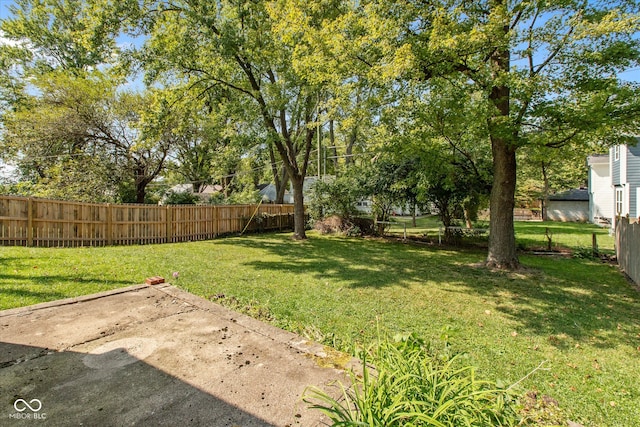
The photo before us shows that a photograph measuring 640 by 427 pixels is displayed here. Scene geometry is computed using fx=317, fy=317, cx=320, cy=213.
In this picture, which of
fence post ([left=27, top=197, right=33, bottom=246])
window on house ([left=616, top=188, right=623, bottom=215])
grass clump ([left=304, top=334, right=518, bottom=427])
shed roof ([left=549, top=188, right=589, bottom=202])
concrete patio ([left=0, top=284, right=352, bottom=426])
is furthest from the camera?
shed roof ([left=549, top=188, right=589, bottom=202])

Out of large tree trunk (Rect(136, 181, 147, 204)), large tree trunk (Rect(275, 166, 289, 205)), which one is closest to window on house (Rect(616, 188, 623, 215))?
large tree trunk (Rect(275, 166, 289, 205))

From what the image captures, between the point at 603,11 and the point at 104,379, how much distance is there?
31.5ft

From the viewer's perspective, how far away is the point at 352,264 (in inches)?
321

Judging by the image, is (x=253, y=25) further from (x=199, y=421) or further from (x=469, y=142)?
(x=199, y=421)

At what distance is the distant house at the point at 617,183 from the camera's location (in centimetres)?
1337

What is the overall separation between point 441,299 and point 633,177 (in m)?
14.1

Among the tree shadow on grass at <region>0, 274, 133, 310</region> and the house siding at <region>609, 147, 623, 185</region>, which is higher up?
the house siding at <region>609, 147, 623, 185</region>

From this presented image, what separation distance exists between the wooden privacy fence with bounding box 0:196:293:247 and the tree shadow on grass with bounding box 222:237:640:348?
350 cm

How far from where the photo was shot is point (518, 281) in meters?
6.69

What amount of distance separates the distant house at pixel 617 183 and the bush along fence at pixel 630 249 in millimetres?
3503

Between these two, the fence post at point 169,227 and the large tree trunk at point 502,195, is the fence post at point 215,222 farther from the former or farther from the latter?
the large tree trunk at point 502,195

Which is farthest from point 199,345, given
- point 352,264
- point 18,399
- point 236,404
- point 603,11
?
point 603,11

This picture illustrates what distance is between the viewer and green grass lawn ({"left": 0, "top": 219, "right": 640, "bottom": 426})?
10.2 ft

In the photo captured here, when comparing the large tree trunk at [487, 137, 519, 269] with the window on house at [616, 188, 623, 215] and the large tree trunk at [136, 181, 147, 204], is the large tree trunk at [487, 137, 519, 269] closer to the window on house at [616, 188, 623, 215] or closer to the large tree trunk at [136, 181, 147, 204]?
the window on house at [616, 188, 623, 215]
